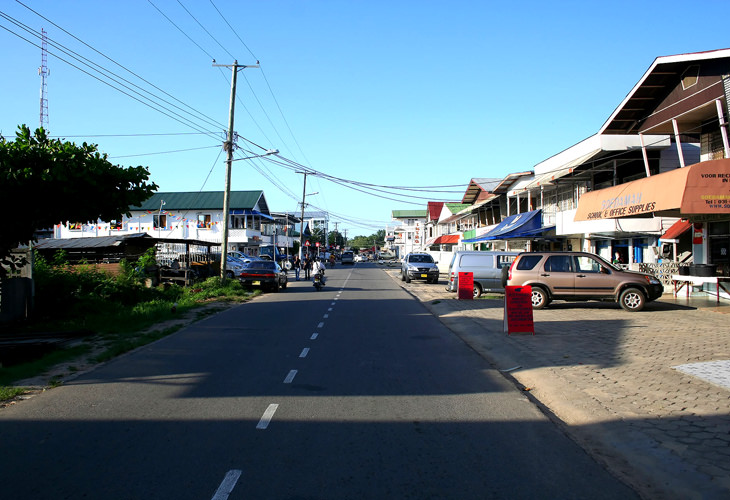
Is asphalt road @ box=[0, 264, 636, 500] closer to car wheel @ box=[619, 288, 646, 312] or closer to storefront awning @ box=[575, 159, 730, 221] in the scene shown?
storefront awning @ box=[575, 159, 730, 221]

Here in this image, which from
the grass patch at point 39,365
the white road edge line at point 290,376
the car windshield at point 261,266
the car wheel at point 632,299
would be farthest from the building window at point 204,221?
the white road edge line at point 290,376

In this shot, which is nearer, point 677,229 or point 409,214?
point 677,229

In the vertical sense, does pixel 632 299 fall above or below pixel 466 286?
below

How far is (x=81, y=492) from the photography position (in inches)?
162

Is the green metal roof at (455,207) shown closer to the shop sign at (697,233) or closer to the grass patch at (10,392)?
the shop sign at (697,233)

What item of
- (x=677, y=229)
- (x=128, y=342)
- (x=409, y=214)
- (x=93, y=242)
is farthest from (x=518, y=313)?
(x=409, y=214)

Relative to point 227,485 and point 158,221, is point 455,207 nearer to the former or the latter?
point 158,221

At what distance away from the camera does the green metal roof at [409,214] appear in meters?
138

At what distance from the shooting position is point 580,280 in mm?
16578

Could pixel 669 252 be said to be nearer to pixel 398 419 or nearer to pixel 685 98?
pixel 685 98

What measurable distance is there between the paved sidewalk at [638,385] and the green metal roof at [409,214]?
403 feet

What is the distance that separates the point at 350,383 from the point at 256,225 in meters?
56.0

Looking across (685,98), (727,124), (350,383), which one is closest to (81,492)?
(350,383)

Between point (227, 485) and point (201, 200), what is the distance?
5723cm
